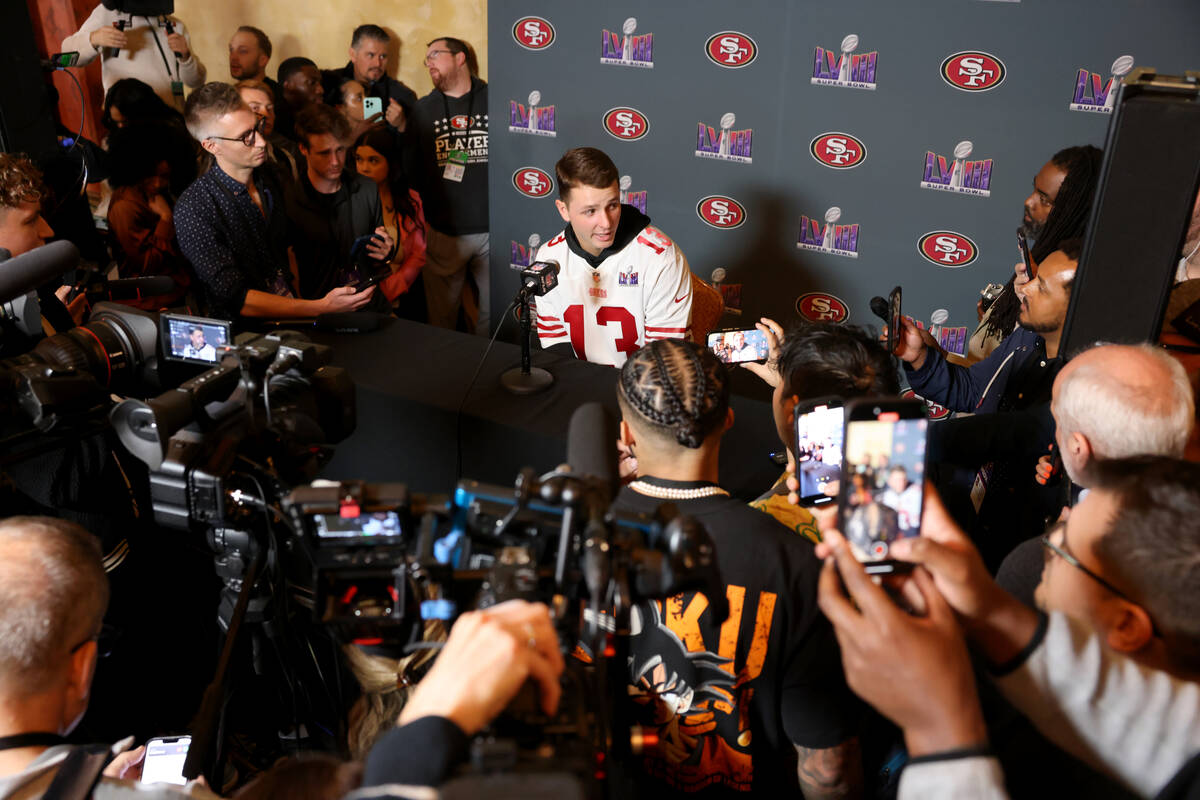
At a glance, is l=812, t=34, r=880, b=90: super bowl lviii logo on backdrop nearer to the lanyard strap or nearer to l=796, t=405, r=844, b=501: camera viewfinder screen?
l=796, t=405, r=844, b=501: camera viewfinder screen

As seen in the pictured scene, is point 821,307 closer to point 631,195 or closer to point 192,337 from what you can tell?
point 631,195

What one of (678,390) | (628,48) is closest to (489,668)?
(678,390)

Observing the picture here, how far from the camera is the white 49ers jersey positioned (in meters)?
3.09

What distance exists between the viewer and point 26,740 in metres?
1.18

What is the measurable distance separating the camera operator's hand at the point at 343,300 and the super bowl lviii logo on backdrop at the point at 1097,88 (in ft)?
9.86

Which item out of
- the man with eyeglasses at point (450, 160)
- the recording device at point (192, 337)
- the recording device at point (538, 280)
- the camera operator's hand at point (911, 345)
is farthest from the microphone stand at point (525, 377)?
the man with eyeglasses at point (450, 160)

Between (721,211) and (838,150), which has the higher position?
(838,150)

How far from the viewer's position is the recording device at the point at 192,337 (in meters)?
2.07

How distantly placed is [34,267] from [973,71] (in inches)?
138

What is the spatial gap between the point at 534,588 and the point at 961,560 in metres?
0.57

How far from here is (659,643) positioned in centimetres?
141

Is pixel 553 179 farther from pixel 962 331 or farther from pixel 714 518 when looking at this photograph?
pixel 714 518

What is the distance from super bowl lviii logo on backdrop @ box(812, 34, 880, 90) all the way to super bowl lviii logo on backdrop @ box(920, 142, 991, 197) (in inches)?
17.6

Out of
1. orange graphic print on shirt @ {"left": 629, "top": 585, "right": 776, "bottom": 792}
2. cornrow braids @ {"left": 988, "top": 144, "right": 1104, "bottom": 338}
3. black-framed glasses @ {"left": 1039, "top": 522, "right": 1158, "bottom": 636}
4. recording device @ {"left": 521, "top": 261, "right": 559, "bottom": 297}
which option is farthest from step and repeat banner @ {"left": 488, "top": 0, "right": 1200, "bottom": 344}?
orange graphic print on shirt @ {"left": 629, "top": 585, "right": 776, "bottom": 792}
